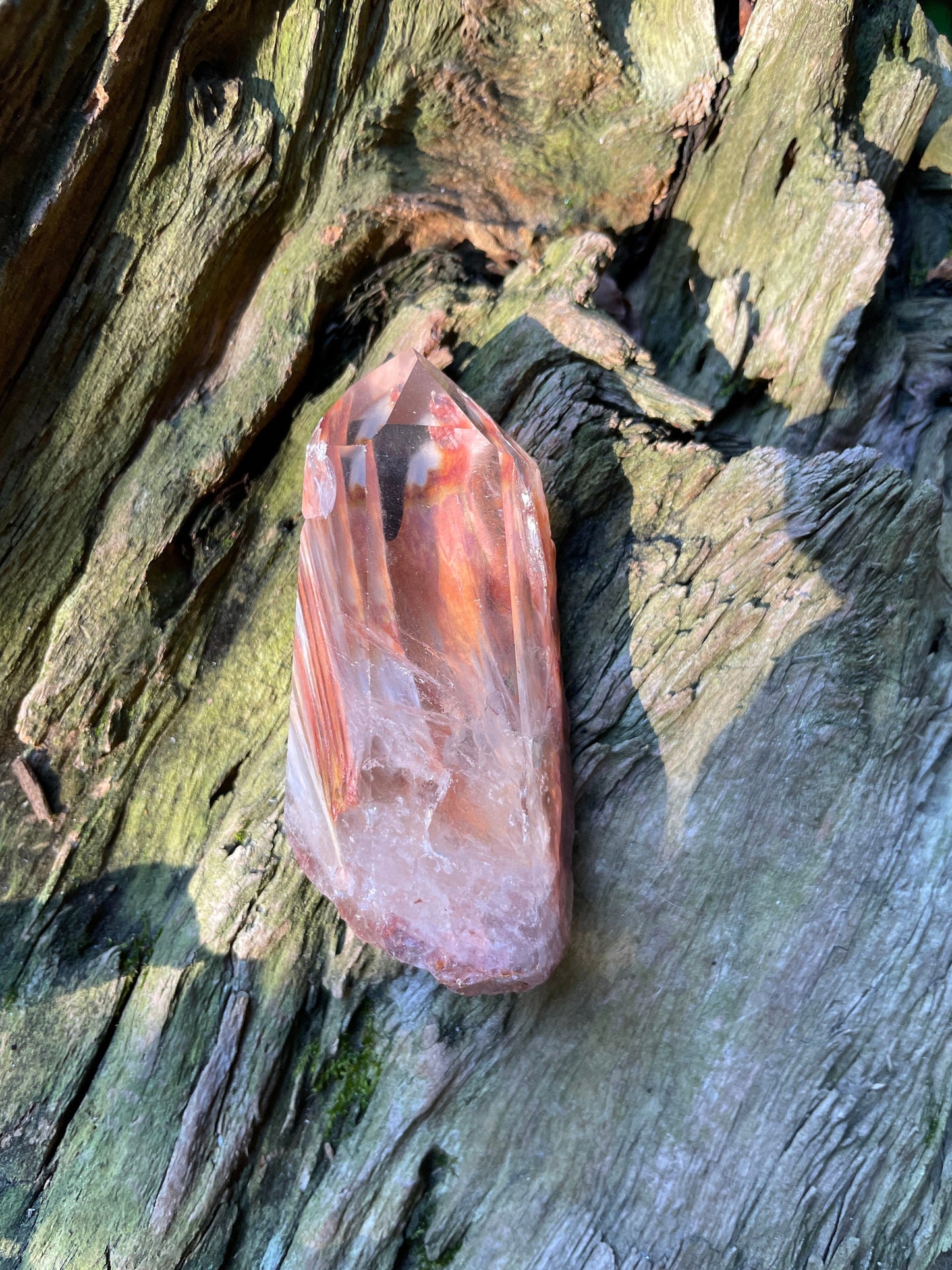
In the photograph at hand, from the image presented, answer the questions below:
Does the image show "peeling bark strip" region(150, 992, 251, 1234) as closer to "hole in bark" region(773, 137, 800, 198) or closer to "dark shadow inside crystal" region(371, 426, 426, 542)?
"dark shadow inside crystal" region(371, 426, 426, 542)

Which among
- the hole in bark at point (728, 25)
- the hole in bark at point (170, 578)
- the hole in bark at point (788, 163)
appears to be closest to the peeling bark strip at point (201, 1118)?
the hole in bark at point (170, 578)

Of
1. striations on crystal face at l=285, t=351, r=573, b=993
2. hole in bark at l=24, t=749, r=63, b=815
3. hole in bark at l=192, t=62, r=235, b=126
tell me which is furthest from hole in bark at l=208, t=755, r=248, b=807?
hole in bark at l=192, t=62, r=235, b=126

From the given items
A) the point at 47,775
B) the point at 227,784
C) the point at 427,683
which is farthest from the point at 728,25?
the point at 47,775

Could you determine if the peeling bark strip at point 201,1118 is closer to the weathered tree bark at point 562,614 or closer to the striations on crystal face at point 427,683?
the weathered tree bark at point 562,614

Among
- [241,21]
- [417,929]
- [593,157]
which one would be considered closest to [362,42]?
[241,21]

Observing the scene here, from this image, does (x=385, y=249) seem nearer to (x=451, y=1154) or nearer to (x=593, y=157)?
(x=593, y=157)

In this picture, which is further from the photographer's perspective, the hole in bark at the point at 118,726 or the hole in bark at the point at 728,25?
the hole in bark at the point at 728,25
